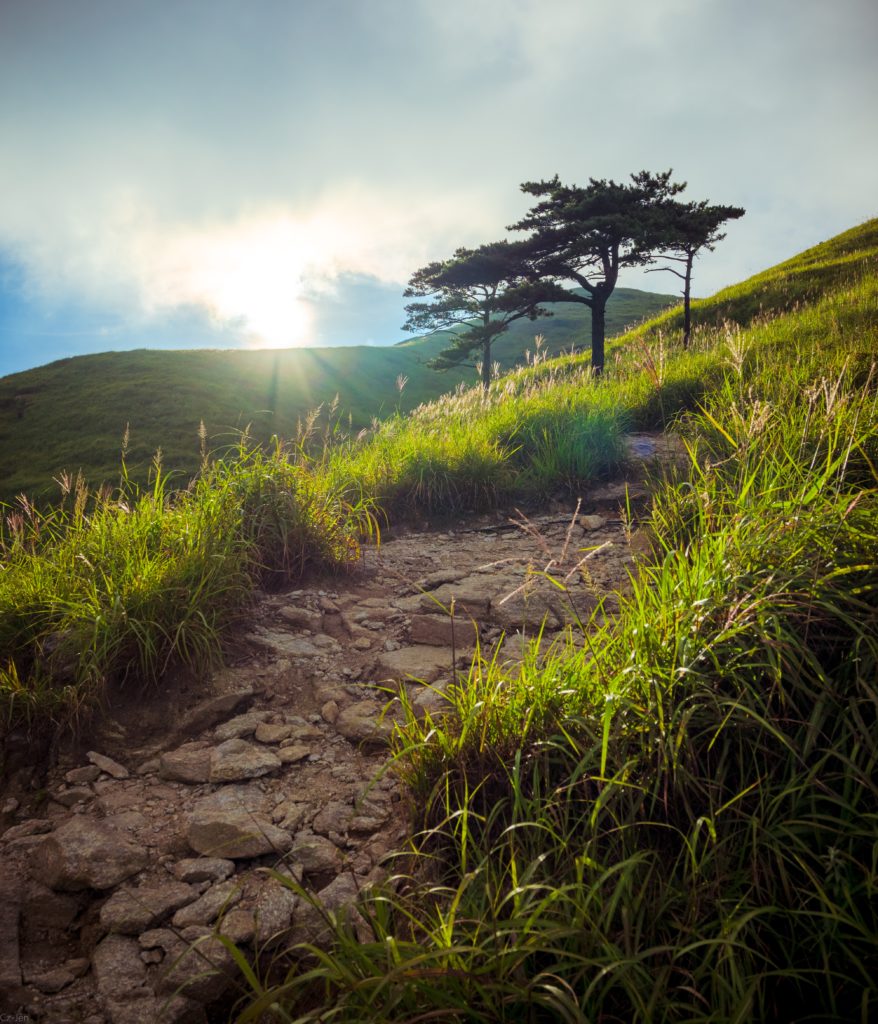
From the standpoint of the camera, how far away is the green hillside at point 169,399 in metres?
28.1

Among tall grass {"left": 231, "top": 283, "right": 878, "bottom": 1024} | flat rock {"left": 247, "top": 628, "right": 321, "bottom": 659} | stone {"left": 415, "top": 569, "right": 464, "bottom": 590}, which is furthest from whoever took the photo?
stone {"left": 415, "top": 569, "right": 464, "bottom": 590}

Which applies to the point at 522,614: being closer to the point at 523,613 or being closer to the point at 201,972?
the point at 523,613

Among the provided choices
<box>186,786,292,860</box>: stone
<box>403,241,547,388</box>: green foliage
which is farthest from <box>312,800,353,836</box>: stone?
<box>403,241,547,388</box>: green foliage

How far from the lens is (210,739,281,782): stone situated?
2.54m

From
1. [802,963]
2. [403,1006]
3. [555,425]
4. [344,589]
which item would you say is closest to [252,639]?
[344,589]

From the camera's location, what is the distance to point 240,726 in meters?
2.87

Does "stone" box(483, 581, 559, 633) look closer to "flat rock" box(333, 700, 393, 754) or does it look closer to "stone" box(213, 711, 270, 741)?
"flat rock" box(333, 700, 393, 754)

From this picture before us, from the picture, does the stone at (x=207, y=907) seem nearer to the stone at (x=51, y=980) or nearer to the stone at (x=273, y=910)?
the stone at (x=273, y=910)

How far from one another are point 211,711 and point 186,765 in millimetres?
372

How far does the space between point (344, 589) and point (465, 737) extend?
2.43 meters

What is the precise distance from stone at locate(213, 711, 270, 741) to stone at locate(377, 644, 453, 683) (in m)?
0.72

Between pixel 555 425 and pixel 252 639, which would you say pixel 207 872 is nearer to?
pixel 252 639

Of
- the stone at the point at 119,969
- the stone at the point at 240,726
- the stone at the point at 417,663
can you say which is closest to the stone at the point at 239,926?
the stone at the point at 119,969

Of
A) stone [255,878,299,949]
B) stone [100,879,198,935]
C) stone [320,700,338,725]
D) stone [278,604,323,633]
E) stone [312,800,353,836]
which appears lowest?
stone [100,879,198,935]
